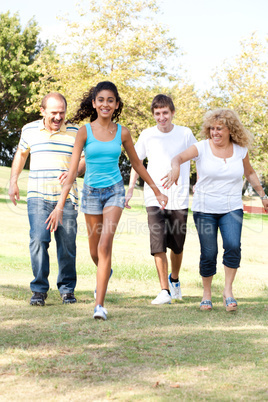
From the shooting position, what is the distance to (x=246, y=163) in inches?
243

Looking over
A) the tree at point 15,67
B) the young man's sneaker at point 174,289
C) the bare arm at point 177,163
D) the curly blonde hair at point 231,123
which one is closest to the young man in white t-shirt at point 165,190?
the young man's sneaker at point 174,289

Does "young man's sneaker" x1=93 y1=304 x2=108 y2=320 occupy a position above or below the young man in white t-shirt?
below

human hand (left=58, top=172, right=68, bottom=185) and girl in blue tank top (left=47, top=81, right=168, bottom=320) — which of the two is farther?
human hand (left=58, top=172, right=68, bottom=185)

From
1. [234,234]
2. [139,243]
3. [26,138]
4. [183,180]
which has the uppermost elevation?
[26,138]

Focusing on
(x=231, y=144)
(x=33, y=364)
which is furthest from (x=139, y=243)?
(x=33, y=364)

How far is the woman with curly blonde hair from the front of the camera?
5.89m

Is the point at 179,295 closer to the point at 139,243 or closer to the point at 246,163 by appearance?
the point at 246,163

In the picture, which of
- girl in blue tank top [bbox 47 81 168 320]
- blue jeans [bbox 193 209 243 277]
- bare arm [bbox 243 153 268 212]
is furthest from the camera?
bare arm [bbox 243 153 268 212]

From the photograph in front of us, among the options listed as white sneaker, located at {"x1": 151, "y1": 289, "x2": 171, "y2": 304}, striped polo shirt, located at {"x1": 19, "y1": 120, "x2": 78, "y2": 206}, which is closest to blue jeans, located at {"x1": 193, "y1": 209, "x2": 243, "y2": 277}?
white sneaker, located at {"x1": 151, "y1": 289, "x2": 171, "y2": 304}

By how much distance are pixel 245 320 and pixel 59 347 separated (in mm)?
2073

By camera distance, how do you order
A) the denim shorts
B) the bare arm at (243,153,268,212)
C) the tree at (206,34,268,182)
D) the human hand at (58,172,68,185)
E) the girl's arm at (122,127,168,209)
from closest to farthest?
1. the denim shorts
2. the girl's arm at (122,127,168,209)
3. the human hand at (58,172,68,185)
4. the bare arm at (243,153,268,212)
5. the tree at (206,34,268,182)

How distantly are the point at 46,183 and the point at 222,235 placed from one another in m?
2.00

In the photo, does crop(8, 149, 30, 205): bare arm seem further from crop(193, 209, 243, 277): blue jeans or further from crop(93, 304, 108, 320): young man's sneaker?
crop(193, 209, 243, 277): blue jeans

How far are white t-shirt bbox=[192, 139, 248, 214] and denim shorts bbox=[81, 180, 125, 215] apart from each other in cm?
99
